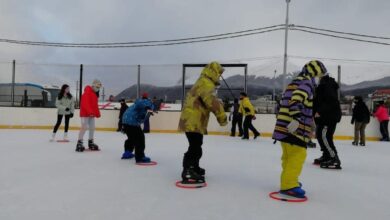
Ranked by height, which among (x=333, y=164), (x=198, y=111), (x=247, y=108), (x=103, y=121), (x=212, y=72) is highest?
(x=212, y=72)

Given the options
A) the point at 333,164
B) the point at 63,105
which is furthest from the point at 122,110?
the point at 333,164

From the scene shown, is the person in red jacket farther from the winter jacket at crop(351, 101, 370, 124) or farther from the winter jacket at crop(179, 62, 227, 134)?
the winter jacket at crop(351, 101, 370, 124)

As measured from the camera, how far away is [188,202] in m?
3.47

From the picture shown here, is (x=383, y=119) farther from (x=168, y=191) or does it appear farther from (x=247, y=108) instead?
(x=168, y=191)

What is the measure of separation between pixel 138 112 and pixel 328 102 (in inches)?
119

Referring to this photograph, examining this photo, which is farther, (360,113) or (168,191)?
(360,113)

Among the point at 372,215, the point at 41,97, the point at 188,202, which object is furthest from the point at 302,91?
the point at 41,97

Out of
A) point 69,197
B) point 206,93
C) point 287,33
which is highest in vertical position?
point 287,33

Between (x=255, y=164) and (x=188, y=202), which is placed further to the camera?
(x=255, y=164)

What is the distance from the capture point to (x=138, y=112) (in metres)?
5.88

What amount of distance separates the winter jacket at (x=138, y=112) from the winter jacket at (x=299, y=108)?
8.19 ft

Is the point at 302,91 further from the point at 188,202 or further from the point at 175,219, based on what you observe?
the point at 175,219

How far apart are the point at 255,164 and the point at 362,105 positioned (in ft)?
19.8

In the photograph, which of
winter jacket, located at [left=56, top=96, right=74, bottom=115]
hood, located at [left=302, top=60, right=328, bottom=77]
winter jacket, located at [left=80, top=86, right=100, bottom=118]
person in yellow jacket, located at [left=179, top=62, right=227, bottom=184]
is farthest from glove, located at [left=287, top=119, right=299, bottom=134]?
winter jacket, located at [left=56, top=96, right=74, bottom=115]
